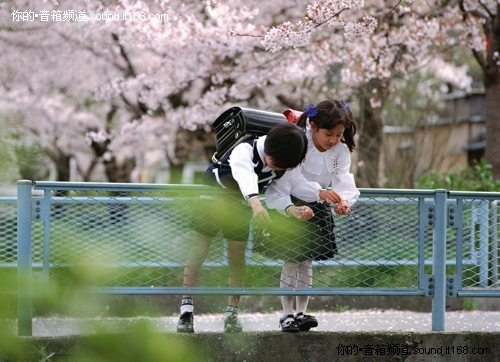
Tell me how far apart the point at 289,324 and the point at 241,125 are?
1.05 m

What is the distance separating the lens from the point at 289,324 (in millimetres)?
3684

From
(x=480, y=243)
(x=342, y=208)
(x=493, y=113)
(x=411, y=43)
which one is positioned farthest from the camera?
(x=411, y=43)

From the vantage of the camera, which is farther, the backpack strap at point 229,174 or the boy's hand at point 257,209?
the backpack strap at point 229,174

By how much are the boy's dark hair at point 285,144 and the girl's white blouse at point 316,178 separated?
0.27 metres

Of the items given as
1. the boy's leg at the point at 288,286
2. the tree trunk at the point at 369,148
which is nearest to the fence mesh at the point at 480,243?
the boy's leg at the point at 288,286

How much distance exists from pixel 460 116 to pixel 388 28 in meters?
7.79

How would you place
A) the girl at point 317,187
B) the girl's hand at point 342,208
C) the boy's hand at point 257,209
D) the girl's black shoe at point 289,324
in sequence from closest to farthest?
the boy's hand at point 257,209 → the girl's hand at point 342,208 → the girl at point 317,187 → the girl's black shoe at point 289,324

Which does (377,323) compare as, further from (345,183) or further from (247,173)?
(247,173)

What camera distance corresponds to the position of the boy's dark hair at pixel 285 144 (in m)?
3.25

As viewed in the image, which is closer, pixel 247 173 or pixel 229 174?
pixel 247 173

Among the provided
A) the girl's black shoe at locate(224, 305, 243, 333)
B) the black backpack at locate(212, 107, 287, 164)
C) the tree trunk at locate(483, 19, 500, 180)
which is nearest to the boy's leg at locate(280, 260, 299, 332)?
the girl's black shoe at locate(224, 305, 243, 333)

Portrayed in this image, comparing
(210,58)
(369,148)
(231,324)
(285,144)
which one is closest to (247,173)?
(285,144)

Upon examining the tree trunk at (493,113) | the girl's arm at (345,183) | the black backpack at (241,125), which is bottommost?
the girl's arm at (345,183)

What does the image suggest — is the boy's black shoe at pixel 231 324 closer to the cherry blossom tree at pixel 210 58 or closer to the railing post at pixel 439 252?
the railing post at pixel 439 252
